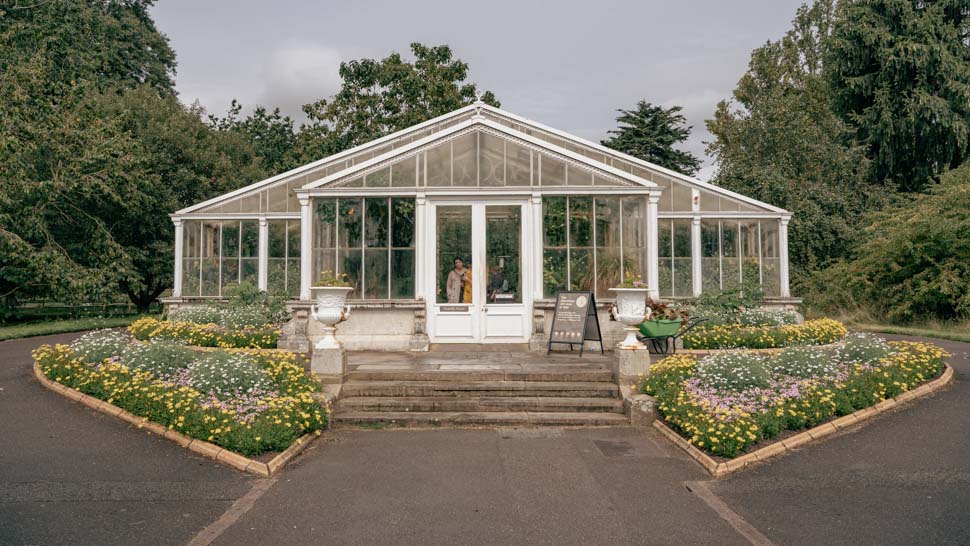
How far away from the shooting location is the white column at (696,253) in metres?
15.4

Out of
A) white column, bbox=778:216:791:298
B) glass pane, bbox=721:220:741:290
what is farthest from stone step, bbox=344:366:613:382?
white column, bbox=778:216:791:298

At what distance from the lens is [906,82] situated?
25.9 metres

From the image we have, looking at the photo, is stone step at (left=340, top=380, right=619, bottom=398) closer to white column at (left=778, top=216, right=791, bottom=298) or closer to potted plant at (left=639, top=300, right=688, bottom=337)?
potted plant at (left=639, top=300, right=688, bottom=337)

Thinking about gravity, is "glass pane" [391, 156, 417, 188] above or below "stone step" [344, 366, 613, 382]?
above

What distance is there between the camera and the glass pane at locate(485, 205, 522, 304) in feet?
41.1

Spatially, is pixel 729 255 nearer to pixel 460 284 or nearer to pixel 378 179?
pixel 460 284

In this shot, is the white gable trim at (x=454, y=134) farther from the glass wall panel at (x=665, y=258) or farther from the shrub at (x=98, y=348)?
the shrub at (x=98, y=348)

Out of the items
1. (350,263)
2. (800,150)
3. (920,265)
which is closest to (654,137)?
(800,150)

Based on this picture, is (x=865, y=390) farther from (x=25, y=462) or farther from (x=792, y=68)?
(x=792, y=68)

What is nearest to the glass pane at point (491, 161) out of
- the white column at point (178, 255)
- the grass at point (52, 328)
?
the white column at point (178, 255)

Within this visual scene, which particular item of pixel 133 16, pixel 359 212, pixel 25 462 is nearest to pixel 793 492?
Result: pixel 25 462

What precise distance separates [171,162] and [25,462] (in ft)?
72.7

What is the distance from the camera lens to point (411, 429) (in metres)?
7.75

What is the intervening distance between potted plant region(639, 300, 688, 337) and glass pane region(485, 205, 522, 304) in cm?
267
